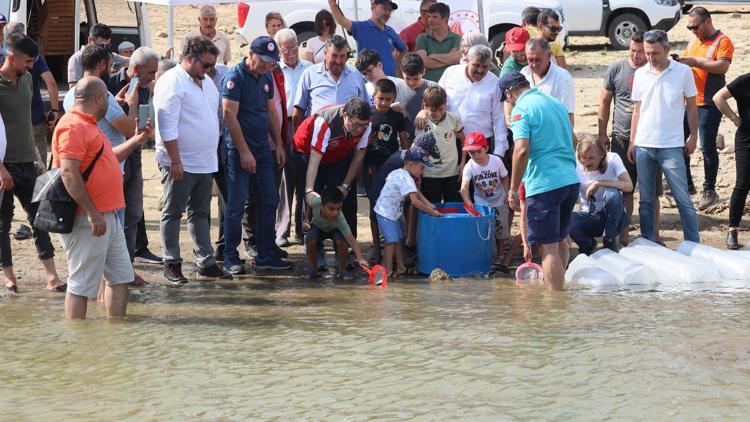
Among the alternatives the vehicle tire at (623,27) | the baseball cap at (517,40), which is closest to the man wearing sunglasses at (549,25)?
the baseball cap at (517,40)

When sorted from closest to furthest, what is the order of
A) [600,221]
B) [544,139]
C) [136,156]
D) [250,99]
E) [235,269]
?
[544,139] < [136,156] < [250,99] < [235,269] < [600,221]

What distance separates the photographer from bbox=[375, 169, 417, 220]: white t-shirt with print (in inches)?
382

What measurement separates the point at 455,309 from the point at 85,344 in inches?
106

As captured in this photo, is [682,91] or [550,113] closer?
[550,113]

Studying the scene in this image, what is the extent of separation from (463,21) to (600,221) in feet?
12.9

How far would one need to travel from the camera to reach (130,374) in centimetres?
674

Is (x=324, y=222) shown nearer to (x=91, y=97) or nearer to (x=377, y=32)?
(x=91, y=97)

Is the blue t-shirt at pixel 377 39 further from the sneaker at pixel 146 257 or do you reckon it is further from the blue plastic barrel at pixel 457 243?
the sneaker at pixel 146 257

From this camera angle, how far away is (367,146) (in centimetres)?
1022

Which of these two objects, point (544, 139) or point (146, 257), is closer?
point (544, 139)

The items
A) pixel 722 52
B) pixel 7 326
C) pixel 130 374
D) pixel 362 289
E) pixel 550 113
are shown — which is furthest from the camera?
pixel 722 52

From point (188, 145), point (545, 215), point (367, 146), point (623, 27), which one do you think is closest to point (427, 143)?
point (367, 146)

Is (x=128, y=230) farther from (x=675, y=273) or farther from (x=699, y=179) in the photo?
(x=699, y=179)

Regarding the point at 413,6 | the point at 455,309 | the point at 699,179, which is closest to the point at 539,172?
the point at 455,309
